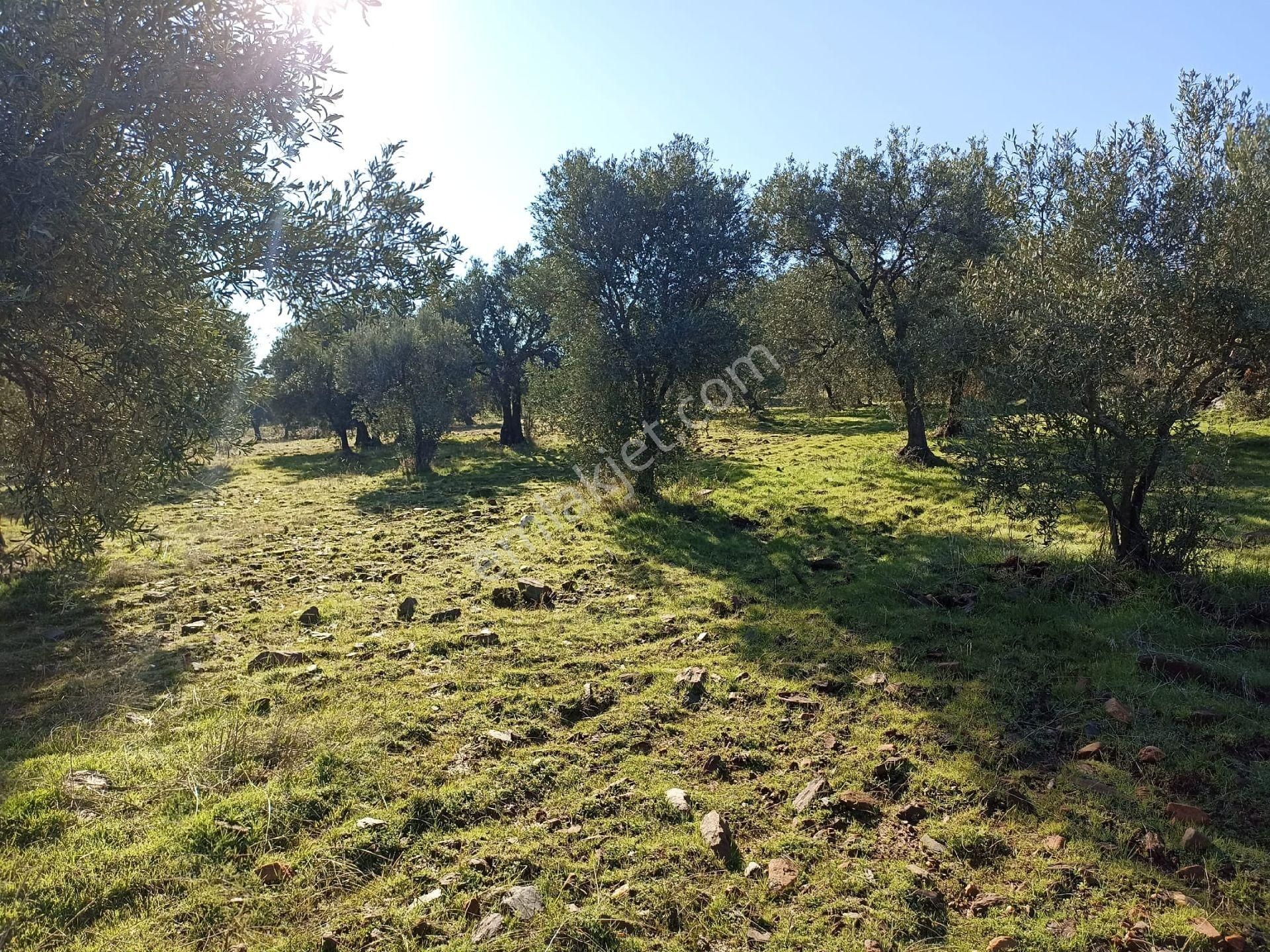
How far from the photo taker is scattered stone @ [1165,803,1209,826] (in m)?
5.07

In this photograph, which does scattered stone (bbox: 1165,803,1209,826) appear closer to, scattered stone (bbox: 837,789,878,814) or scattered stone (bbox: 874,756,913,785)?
scattered stone (bbox: 874,756,913,785)

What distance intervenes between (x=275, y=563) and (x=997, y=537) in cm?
1439

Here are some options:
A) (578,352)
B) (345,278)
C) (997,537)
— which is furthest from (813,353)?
(345,278)

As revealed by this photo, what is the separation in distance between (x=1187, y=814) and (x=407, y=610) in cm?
945

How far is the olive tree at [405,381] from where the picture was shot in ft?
101

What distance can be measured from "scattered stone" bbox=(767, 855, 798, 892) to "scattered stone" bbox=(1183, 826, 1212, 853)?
2768 mm

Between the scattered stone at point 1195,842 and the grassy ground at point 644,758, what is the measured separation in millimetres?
38

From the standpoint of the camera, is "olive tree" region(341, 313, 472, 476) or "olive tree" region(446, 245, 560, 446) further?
"olive tree" region(446, 245, 560, 446)

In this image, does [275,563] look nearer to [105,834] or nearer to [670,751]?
[105,834]

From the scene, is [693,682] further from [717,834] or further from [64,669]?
[64,669]

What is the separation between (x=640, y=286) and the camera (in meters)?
18.1

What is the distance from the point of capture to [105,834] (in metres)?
5.16

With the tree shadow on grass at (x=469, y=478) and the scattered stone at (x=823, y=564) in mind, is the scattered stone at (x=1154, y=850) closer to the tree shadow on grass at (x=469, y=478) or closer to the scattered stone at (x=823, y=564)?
the scattered stone at (x=823, y=564)

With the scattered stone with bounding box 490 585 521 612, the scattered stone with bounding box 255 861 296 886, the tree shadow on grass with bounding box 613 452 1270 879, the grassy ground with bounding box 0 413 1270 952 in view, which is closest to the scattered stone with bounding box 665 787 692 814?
the grassy ground with bounding box 0 413 1270 952
